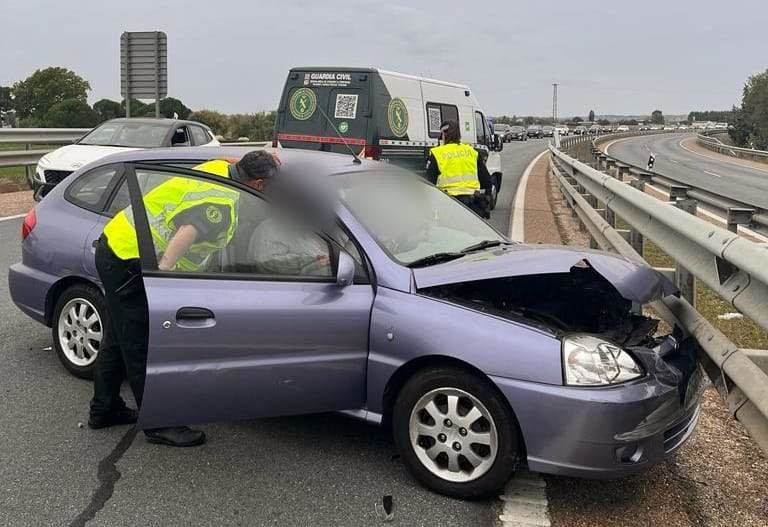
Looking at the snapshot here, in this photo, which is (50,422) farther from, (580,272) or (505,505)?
(580,272)

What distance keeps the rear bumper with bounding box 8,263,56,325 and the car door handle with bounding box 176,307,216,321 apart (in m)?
1.72

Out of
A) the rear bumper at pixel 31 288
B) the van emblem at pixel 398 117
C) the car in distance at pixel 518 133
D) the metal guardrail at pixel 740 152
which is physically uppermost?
the car in distance at pixel 518 133

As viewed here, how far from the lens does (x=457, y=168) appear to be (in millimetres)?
7723

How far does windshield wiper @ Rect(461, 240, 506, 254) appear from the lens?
4.17 meters

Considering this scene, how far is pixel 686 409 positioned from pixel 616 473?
506mm

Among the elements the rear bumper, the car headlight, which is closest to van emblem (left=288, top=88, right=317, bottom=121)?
the rear bumper

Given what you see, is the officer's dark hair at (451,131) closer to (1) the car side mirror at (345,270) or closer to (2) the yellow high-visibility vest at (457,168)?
(2) the yellow high-visibility vest at (457,168)

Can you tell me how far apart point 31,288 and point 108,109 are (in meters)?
51.8

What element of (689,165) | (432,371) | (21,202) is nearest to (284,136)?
(21,202)

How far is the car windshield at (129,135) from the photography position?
12750mm

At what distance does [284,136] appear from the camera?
11.4m

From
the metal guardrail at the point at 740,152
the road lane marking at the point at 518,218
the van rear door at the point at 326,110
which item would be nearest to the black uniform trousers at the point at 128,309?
the road lane marking at the point at 518,218

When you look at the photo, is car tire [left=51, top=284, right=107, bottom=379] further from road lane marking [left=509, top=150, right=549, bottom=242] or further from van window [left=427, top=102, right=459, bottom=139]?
van window [left=427, top=102, right=459, bottom=139]

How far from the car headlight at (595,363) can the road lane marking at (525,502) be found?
61 cm
